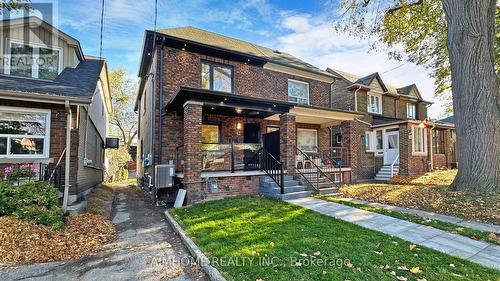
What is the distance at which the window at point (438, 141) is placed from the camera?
57.7ft

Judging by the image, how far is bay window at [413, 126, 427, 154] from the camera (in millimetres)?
15422

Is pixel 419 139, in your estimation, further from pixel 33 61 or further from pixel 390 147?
pixel 33 61

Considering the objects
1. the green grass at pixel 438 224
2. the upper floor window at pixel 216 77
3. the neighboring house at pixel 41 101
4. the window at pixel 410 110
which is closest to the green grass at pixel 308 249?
the green grass at pixel 438 224

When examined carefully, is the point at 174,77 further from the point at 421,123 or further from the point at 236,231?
the point at 421,123

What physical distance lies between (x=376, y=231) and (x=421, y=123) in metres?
13.5

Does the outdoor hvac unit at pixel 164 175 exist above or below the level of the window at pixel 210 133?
below

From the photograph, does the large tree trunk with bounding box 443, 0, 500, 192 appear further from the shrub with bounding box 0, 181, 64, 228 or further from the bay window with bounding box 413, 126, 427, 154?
the shrub with bounding box 0, 181, 64, 228

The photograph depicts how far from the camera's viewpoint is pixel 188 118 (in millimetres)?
7938

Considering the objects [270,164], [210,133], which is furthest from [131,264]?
[210,133]

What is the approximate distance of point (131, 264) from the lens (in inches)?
161

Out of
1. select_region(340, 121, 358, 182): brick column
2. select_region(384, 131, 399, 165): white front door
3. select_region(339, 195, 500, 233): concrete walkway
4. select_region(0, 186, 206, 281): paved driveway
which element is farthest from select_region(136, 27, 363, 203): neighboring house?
select_region(384, 131, 399, 165): white front door

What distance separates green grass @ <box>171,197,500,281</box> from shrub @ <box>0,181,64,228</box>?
107 inches

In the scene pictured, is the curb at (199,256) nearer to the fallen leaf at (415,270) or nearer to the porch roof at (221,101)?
the fallen leaf at (415,270)

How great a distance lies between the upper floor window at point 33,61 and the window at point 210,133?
18.6ft
